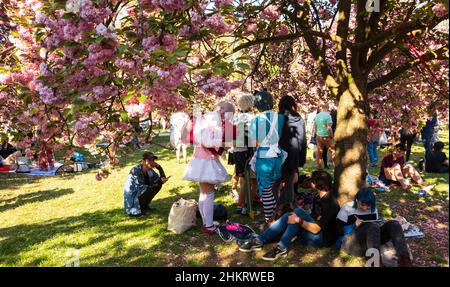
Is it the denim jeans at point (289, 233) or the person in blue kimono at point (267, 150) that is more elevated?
the person in blue kimono at point (267, 150)

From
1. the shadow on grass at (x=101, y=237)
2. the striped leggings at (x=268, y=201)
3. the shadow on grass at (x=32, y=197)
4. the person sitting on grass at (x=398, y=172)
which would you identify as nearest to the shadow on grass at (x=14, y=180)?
the shadow on grass at (x=32, y=197)

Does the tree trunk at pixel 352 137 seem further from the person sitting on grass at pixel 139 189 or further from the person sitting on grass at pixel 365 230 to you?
the person sitting on grass at pixel 139 189

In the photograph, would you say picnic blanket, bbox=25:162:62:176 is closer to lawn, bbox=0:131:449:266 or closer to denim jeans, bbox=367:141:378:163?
lawn, bbox=0:131:449:266

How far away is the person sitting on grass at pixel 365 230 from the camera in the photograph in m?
3.87

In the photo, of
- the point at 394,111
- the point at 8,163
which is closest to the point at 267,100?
the point at 394,111

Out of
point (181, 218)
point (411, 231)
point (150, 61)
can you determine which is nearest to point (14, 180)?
point (181, 218)

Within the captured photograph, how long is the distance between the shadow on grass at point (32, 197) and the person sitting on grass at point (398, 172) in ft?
25.9

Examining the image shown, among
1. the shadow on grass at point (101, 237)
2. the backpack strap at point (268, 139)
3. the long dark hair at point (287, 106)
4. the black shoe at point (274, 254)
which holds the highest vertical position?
the long dark hair at point (287, 106)

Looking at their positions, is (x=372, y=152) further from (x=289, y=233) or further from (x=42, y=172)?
(x=42, y=172)

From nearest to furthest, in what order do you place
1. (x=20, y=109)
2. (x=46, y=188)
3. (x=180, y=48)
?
(x=180, y=48)
(x=20, y=109)
(x=46, y=188)

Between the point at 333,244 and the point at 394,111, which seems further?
the point at 394,111

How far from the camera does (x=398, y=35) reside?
464 centimetres

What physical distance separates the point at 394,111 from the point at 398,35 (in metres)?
3.82

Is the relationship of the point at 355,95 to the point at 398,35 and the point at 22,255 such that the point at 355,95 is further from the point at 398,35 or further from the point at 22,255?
the point at 22,255
